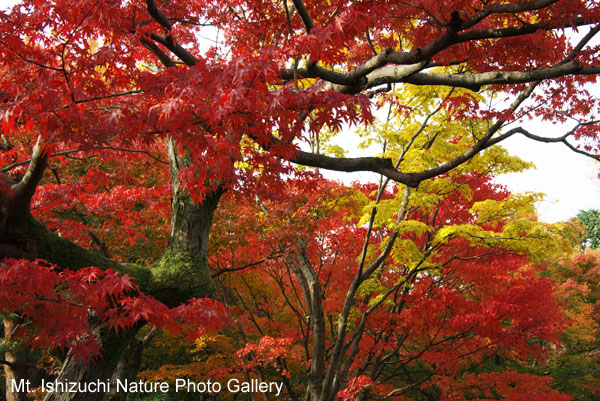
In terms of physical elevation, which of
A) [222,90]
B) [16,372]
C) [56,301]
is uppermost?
[222,90]

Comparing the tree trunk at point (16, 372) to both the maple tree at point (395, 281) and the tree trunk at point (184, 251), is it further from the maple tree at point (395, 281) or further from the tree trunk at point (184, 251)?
the tree trunk at point (184, 251)

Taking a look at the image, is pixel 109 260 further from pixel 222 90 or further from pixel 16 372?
pixel 16 372

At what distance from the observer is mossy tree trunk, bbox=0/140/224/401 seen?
336 cm

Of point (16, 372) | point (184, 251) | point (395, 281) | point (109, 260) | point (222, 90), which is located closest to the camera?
point (222, 90)

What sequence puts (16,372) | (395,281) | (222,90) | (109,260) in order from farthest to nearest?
(16,372), (395,281), (109,260), (222,90)

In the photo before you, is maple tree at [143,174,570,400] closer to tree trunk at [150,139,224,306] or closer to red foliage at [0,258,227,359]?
tree trunk at [150,139,224,306]

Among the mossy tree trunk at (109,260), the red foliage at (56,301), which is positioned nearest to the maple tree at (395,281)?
the mossy tree trunk at (109,260)

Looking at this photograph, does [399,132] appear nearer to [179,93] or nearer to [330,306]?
[330,306]

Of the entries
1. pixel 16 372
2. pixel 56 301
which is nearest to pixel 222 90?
pixel 56 301

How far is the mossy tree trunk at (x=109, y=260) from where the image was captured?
132 inches

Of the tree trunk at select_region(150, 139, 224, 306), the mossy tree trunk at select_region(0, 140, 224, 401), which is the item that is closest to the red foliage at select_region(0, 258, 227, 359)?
the mossy tree trunk at select_region(0, 140, 224, 401)

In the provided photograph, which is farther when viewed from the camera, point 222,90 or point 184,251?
point 184,251

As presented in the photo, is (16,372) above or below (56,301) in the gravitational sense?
below

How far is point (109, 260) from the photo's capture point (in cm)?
420
